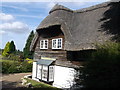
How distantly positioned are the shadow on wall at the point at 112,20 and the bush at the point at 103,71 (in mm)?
4404

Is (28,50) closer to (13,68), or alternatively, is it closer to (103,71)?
(13,68)

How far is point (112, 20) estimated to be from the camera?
10539mm

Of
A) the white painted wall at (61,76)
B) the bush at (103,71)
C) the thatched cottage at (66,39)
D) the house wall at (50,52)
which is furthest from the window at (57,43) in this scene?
the bush at (103,71)

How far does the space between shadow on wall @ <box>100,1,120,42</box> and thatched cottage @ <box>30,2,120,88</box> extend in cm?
14

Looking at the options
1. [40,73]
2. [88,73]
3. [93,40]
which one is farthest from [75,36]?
[88,73]

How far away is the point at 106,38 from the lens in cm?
952

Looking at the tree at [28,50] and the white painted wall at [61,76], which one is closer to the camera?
the white painted wall at [61,76]

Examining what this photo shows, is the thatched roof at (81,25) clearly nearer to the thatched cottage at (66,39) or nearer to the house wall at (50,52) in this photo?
the thatched cottage at (66,39)

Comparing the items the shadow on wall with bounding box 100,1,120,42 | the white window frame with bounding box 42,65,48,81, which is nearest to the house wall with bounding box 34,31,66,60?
the white window frame with bounding box 42,65,48,81

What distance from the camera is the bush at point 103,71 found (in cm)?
459

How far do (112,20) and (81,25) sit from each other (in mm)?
3229

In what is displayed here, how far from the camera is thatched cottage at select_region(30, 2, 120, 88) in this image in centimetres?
1093

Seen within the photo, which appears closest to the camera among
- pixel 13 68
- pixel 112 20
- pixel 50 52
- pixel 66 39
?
pixel 112 20

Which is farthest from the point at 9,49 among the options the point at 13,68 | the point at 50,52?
the point at 50,52
